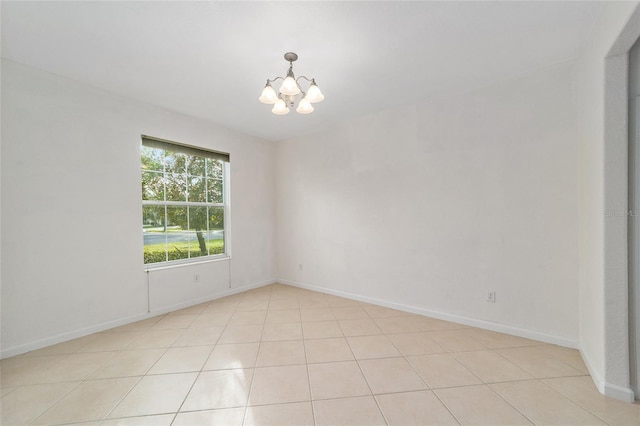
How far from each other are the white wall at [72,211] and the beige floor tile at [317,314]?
5.56 ft

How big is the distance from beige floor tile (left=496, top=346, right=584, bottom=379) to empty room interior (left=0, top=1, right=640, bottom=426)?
0.08 ft

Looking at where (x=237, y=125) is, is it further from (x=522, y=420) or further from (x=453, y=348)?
(x=522, y=420)

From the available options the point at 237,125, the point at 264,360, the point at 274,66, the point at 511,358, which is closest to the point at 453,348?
the point at 511,358

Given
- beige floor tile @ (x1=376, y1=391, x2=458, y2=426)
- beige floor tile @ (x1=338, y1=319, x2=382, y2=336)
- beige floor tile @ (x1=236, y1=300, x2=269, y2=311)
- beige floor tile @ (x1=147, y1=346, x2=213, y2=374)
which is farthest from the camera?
beige floor tile @ (x1=236, y1=300, x2=269, y2=311)

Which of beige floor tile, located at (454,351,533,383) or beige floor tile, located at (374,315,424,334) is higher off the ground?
beige floor tile, located at (454,351,533,383)

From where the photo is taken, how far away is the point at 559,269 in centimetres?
241

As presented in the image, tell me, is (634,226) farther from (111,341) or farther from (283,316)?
(111,341)

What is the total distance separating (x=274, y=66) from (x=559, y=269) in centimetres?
338

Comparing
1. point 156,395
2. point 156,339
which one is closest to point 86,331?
point 156,339

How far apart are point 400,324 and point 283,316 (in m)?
1.45

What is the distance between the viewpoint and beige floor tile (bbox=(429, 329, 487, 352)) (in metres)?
2.40

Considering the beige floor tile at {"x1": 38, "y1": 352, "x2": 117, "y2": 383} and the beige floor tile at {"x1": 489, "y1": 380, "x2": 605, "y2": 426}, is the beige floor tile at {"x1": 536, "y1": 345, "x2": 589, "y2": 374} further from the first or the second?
the beige floor tile at {"x1": 38, "y1": 352, "x2": 117, "y2": 383}

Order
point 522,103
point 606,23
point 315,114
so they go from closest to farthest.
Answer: point 606,23, point 522,103, point 315,114

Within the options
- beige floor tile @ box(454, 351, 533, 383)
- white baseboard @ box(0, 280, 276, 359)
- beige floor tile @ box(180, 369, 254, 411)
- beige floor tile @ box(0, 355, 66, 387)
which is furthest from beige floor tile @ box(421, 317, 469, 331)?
beige floor tile @ box(0, 355, 66, 387)
